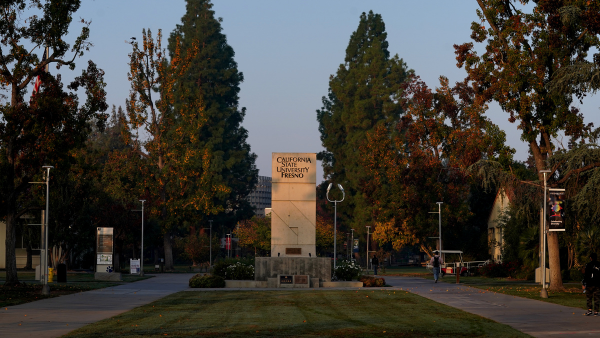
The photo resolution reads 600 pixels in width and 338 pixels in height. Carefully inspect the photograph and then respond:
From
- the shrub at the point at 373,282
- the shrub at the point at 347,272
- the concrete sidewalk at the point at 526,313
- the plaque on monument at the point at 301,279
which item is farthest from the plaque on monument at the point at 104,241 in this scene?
the concrete sidewalk at the point at 526,313

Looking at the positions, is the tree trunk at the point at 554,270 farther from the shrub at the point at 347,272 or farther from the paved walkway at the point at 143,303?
the shrub at the point at 347,272

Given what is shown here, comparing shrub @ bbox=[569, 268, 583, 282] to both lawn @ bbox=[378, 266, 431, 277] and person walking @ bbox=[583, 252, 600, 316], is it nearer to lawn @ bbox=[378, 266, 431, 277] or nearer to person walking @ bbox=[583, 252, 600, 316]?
lawn @ bbox=[378, 266, 431, 277]

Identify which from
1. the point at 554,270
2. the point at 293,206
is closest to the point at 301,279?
the point at 293,206

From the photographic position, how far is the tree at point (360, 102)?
96.6 m

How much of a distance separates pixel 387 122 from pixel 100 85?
6240cm

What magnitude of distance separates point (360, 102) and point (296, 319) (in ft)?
258

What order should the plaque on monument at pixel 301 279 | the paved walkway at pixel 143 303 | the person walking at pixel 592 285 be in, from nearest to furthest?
1. the paved walkway at pixel 143 303
2. the person walking at pixel 592 285
3. the plaque on monument at pixel 301 279

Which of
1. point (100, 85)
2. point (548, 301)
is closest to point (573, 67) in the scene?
point (548, 301)

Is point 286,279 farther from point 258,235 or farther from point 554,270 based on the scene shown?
point 258,235

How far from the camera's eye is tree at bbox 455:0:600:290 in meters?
35.1

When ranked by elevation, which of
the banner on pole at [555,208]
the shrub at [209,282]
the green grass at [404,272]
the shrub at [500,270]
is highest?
the banner on pole at [555,208]

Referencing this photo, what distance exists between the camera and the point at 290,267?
3809 cm

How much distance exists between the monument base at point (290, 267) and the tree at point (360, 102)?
2112 inches

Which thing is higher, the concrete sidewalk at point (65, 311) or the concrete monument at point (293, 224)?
the concrete monument at point (293, 224)
